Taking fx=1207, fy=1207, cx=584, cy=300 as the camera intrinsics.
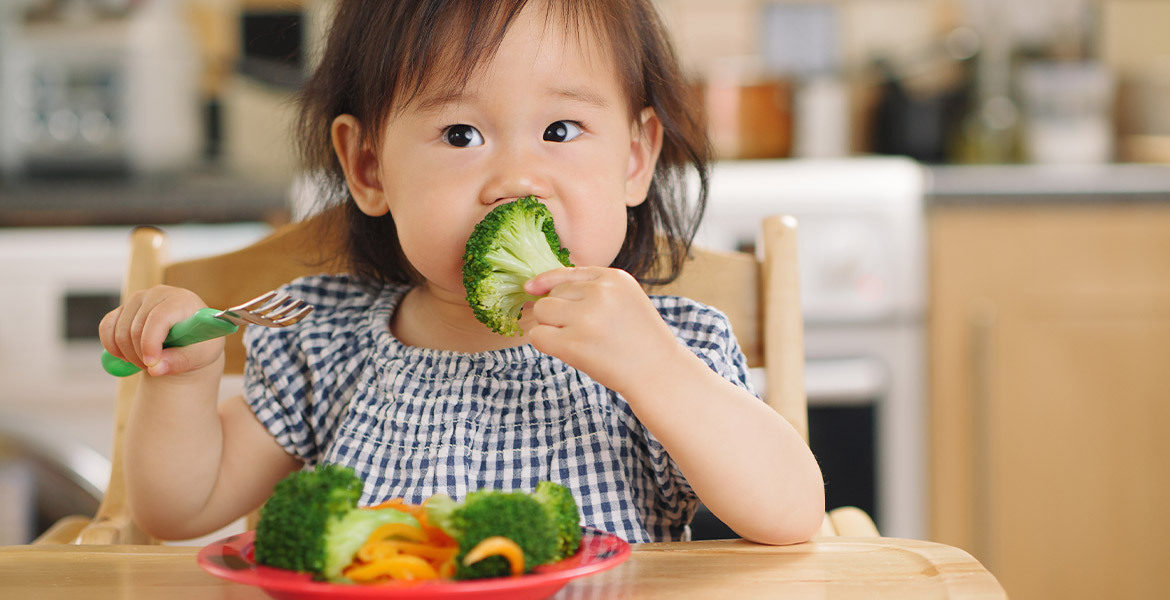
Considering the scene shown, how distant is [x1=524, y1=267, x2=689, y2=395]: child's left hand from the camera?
29.4 inches

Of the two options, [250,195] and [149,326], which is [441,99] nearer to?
[149,326]

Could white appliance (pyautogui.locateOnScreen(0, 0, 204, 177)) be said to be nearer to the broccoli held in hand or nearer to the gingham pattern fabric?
the gingham pattern fabric

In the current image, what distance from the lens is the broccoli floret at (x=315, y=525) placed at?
23.1 inches

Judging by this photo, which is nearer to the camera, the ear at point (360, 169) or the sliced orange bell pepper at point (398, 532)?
the sliced orange bell pepper at point (398, 532)

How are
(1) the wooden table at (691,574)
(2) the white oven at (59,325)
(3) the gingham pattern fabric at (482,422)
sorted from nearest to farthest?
(1) the wooden table at (691,574) < (3) the gingham pattern fabric at (482,422) < (2) the white oven at (59,325)

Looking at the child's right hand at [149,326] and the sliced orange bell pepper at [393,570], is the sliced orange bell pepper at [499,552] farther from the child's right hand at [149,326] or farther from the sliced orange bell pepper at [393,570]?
the child's right hand at [149,326]

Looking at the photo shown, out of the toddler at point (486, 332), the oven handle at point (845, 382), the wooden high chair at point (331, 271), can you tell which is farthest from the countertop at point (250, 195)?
the toddler at point (486, 332)

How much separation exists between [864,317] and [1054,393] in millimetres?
382

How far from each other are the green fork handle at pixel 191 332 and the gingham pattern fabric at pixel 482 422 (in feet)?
0.64

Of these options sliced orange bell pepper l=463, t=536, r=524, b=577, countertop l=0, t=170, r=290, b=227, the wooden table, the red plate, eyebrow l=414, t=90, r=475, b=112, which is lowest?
the wooden table

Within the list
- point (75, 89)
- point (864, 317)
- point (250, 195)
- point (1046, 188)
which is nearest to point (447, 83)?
point (250, 195)

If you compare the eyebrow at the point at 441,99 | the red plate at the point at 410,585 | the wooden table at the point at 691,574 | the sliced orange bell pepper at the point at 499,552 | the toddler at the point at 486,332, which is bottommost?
the wooden table at the point at 691,574

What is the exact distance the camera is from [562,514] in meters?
0.63

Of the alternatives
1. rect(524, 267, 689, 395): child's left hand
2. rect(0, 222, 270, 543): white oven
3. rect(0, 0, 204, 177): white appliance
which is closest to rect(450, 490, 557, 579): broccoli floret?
rect(524, 267, 689, 395): child's left hand
